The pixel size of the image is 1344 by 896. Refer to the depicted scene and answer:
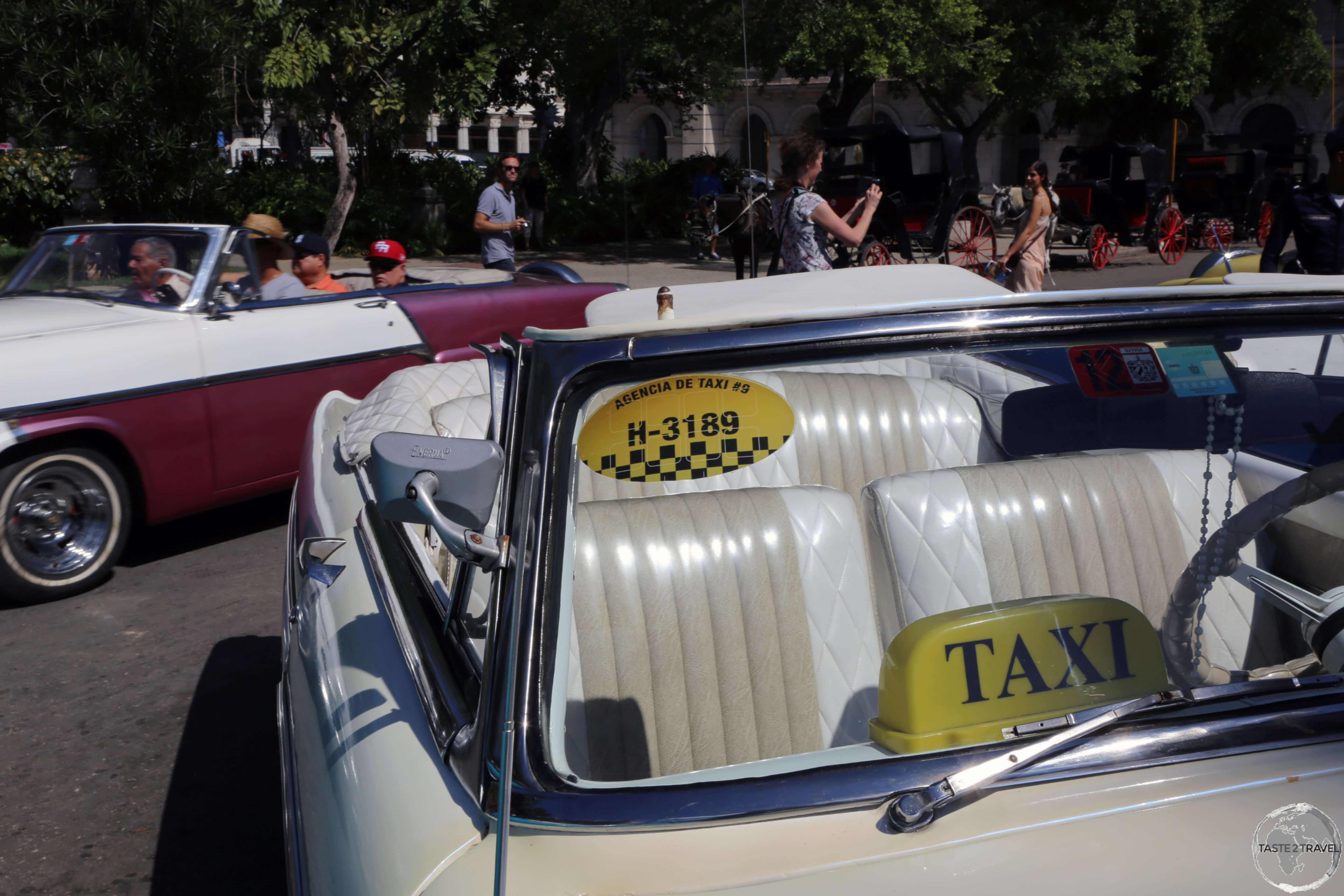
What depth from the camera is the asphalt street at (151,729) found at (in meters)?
2.90

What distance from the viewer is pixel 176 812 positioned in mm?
3131

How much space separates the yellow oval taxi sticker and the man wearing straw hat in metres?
4.41

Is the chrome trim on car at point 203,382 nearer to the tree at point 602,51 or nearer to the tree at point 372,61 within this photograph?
the tree at point 372,61

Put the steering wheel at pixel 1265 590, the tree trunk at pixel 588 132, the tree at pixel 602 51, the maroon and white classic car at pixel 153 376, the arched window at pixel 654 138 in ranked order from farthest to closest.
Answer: the arched window at pixel 654 138
the tree trunk at pixel 588 132
the tree at pixel 602 51
the maroon and white classic car at pixel 153 376
the steering wheel at pixel 1265 590

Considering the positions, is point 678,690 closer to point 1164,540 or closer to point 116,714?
point 1164,540

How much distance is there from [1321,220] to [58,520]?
6342mm

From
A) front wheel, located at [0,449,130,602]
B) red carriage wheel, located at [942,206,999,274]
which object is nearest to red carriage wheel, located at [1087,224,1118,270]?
red carriage wheel, located at [942,206,999,274]

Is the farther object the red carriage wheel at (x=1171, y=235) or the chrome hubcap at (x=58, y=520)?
the red carriage wheel at (x=1171, y=235)

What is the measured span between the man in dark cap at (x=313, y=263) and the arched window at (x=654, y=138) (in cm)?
4168

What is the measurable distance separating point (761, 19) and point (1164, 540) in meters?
18.2

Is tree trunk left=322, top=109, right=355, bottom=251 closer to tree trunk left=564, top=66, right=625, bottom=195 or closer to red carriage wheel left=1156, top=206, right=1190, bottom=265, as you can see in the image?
tree trunk left=564, top=66, right=625, bottom=195

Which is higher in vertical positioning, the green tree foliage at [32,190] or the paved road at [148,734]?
the green tree foliage at [32,190]

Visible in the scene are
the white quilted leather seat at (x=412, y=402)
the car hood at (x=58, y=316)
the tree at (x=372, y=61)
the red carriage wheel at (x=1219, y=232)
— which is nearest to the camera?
the white quilted leather seat at (x=412, y=402)

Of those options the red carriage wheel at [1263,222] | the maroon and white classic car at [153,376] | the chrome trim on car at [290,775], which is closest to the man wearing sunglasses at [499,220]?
the maroon and white classic car at [153,376]
